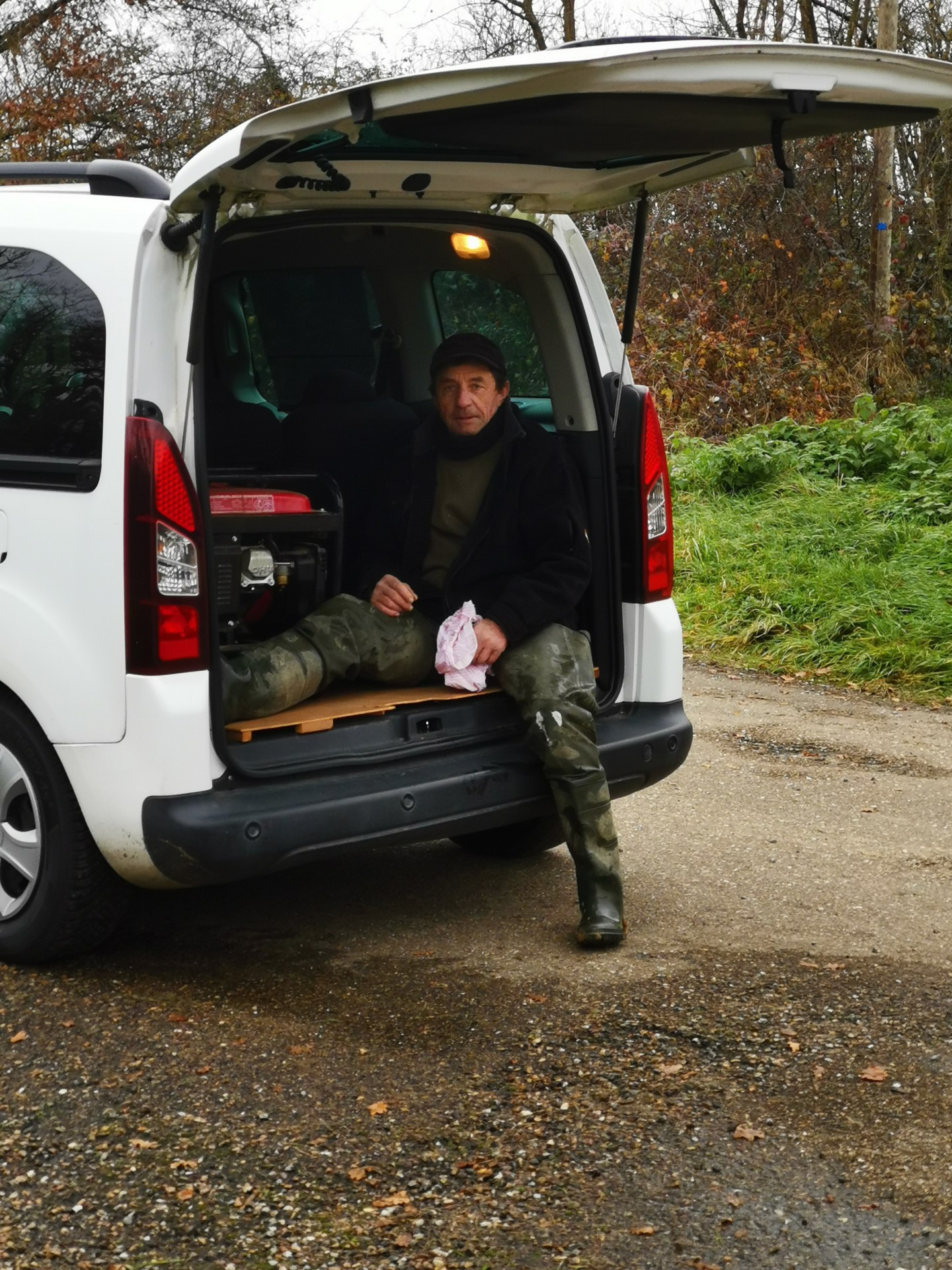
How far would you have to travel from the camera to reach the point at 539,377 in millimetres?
4648

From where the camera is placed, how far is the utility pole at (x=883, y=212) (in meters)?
13.8

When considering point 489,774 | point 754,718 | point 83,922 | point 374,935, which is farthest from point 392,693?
point 754,718

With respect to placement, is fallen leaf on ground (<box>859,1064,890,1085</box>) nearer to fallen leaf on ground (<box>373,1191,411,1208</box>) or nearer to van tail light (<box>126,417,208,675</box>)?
fallen leaf on ground (<box>373,1191,411,1208</box>)

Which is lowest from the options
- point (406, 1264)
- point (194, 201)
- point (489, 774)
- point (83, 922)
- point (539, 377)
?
point (406, 1264)

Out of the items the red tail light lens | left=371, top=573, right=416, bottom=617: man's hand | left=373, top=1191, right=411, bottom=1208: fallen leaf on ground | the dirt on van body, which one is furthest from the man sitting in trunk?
left=373, top=1191, right=411, bottom=1208: fallen leaf on ground

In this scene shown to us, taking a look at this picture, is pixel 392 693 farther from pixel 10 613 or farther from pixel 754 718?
pixel 754 718

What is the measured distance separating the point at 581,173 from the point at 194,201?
120 cm

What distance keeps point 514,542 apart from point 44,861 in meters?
1.55

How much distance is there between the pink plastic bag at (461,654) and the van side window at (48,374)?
1154 millimetres

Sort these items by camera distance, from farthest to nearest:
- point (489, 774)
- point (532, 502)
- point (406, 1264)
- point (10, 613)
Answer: point (532, 502), point (489, 774), point (10, 613), point (406, 1264)

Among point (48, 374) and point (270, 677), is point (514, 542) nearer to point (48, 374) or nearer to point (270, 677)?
point (270, 677)

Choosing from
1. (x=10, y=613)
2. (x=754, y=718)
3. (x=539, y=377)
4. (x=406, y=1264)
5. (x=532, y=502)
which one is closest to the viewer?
(x=406, y=1264)

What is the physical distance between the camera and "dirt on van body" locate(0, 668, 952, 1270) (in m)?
2.78

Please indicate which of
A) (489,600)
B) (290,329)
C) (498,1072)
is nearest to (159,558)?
(489,600)
